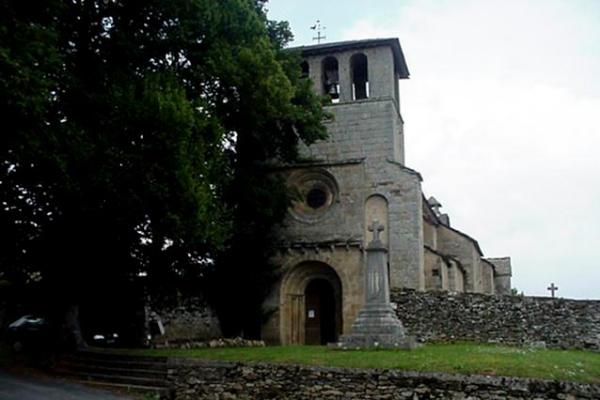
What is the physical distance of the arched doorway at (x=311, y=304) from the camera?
25.6 m

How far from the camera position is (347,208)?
1026 inches

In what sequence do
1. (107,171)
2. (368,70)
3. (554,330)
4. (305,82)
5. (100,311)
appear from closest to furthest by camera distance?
(107,171) → (554,330) → (100,311) → (305,82) → (368,70)

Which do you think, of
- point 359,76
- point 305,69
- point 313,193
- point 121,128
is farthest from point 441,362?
point 305,69

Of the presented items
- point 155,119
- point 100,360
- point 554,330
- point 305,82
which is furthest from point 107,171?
point 554,330

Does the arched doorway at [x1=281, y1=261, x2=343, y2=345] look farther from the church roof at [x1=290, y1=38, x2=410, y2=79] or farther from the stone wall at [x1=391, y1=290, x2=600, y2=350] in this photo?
the church roof at [x1=290, y1=38, x2=410, y2=79]

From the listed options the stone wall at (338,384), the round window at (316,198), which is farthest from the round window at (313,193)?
the stone wall at (338,384)

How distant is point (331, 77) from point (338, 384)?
17888 mm

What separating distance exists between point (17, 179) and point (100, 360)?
17.6ft

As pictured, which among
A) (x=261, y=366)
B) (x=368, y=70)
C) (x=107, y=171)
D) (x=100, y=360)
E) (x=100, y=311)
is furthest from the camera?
(x=368, y=70)

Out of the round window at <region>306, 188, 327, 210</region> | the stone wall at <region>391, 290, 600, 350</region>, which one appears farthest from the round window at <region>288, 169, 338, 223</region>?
the stone wall at <region>391, 290, 600, 350</region>

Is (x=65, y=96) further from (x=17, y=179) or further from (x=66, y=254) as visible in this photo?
(x=66, y=254)

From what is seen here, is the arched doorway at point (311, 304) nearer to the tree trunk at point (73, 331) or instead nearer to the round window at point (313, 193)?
the round window at point (313, 193)

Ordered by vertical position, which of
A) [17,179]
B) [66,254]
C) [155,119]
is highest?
[155,119]

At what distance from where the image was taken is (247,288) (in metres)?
24.8
